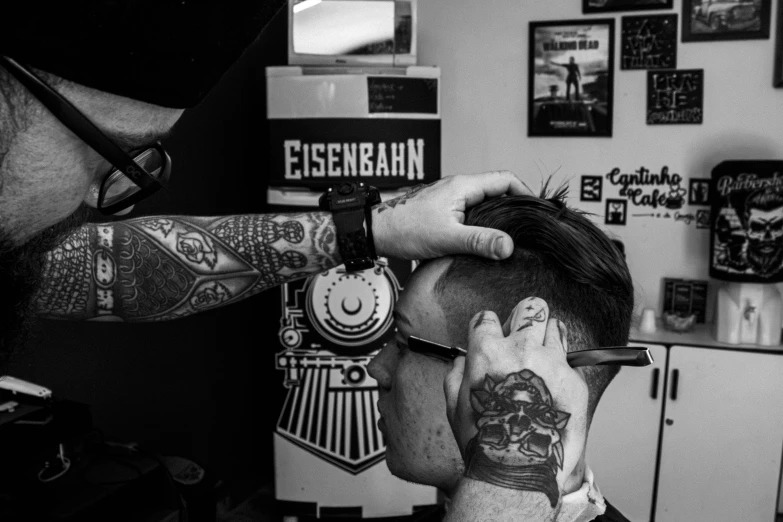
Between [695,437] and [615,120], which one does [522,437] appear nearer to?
[695,437]

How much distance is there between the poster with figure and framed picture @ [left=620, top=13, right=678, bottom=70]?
76 cm

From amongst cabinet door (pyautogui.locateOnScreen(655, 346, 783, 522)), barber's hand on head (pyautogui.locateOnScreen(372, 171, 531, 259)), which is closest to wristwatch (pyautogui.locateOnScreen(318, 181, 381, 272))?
barber's hand on head (pyautogui.locateOnScreen(372, 171, 531, 259))

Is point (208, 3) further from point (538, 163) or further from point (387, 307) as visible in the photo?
point (538, 163)

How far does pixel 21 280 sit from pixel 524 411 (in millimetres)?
907

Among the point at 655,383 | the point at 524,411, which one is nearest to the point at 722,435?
the point at 655,383

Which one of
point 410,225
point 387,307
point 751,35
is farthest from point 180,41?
point 751,35

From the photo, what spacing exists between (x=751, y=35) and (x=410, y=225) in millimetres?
2929

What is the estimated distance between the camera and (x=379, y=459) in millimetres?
3258

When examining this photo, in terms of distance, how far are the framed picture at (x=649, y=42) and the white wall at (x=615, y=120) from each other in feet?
0.14

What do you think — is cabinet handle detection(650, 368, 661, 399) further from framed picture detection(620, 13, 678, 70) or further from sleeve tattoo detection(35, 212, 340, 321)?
sleeve tattoo detection(35, 212, 340, 321)

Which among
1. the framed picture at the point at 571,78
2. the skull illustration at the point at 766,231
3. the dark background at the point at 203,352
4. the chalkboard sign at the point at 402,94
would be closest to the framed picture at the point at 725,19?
the framed picture at the point at 571,78

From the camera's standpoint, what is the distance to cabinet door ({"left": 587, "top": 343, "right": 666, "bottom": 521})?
326cm

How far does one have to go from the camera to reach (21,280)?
1.21 meters

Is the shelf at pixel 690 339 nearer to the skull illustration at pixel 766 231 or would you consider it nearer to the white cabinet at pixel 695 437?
the white cabinet at pixel 695 437
